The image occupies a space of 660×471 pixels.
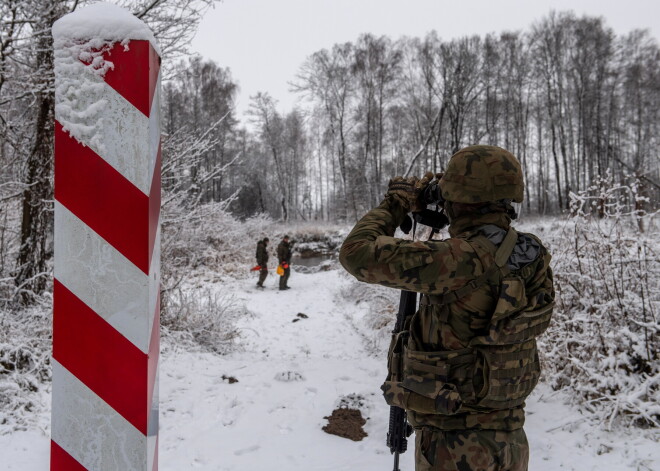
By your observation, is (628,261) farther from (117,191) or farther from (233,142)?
(233,142)

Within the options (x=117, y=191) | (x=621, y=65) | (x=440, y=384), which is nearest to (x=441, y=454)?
(x=440, y=384)

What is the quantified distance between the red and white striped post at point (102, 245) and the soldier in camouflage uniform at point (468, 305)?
747 mm

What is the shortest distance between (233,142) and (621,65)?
964 inches

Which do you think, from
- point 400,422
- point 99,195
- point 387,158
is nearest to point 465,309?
point 400,422

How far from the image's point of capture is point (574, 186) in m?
24.8

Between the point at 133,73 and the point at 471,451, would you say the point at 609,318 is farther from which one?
the point at 133,73

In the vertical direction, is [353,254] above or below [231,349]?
above

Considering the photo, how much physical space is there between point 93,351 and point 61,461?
0.73ft

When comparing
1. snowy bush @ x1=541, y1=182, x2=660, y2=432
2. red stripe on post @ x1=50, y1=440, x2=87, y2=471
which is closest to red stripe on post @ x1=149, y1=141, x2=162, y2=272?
red stripe on post @ x1=50, y1=440, x2=87, y2=471

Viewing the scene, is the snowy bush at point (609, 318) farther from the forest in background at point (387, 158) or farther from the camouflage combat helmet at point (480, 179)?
the camouflage combat helmet at point (480, 179)

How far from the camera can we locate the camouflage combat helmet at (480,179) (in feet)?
4.87

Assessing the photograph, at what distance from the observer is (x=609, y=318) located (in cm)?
381

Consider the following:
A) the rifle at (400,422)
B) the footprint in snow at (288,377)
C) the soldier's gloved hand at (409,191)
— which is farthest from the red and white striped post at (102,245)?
the footprint in snow at (288,377)

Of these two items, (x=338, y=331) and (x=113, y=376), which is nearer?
(x=113, y=376)
